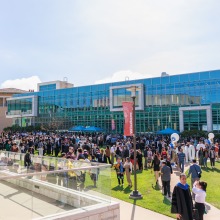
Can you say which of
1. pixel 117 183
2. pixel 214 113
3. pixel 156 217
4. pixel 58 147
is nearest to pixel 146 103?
pixel 214 113

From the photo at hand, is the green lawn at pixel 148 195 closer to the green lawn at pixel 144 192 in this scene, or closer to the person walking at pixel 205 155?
the green lawn at pixel 144 192

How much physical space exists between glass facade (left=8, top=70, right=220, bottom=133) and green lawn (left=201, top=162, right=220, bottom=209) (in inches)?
966

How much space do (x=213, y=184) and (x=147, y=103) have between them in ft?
113

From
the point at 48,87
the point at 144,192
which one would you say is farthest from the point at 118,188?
the point at 48,87

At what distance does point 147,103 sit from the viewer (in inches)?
1849

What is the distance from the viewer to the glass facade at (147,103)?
40.7 meters

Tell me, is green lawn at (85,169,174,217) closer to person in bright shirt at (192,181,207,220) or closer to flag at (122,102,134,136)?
person in bright shirt at (192,181,207,220)

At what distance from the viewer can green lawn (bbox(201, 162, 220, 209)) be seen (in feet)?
34.2

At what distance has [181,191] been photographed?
21.8 ft

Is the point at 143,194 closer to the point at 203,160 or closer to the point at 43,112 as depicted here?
the point at 203,160

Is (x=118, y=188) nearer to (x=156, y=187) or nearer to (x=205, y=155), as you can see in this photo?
(x=156, y=187)

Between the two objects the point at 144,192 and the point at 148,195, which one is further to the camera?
the point at 144,192

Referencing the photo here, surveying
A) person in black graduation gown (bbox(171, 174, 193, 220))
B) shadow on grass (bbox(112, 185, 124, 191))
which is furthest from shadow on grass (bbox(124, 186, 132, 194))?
person in black graduation gown (bbox(171, 174, 193, 220))

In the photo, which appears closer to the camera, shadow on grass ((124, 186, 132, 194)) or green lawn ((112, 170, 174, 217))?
green lawn ((112, 170, 174, 217))
